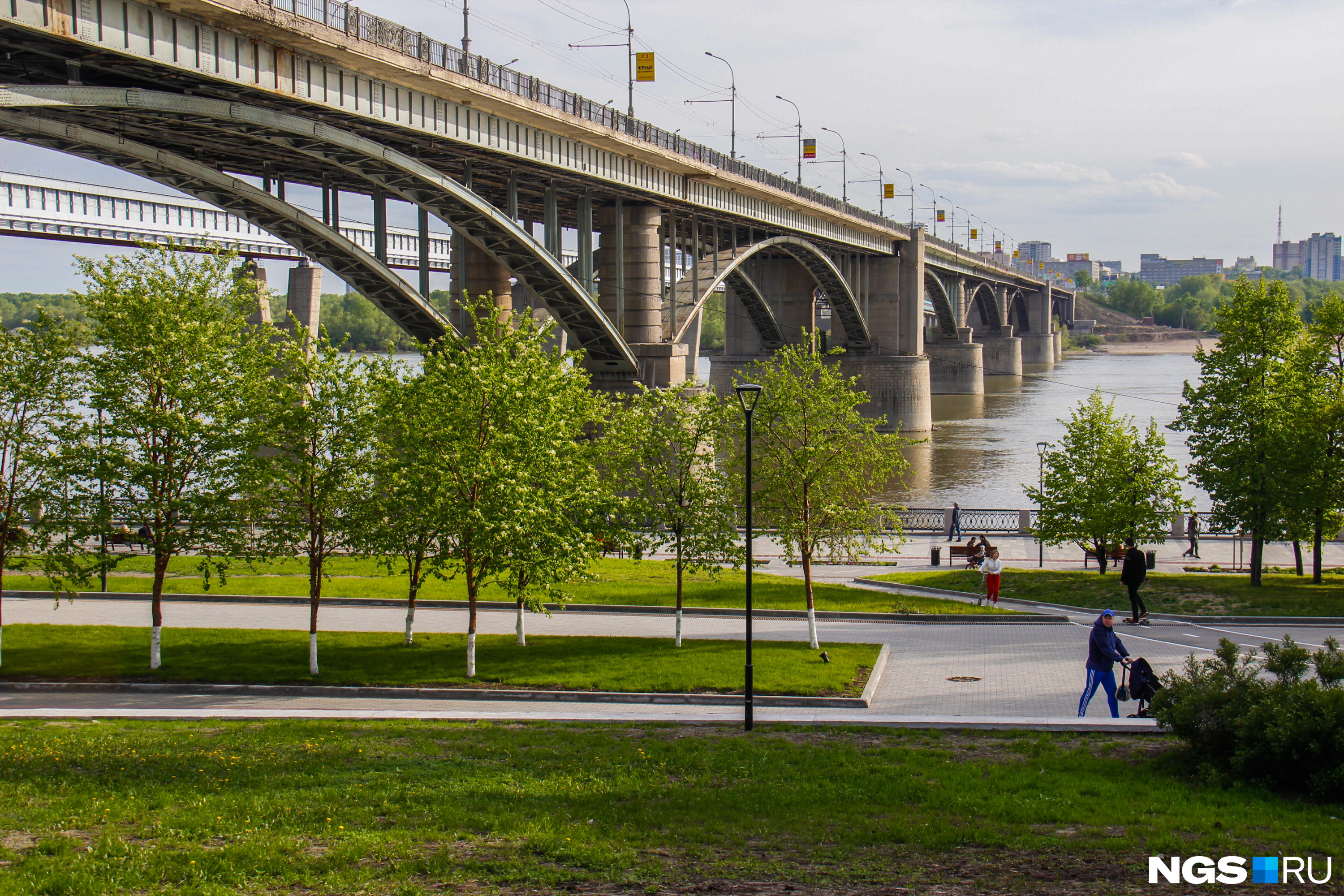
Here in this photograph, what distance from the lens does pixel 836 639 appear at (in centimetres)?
1761

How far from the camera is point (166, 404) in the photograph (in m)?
15.4

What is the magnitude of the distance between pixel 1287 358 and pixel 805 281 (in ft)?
138

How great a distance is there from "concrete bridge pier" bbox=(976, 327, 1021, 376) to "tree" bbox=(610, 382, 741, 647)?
3902 inches

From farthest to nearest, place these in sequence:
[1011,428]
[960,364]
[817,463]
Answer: [960,364] → [1011,428] → [817,463]

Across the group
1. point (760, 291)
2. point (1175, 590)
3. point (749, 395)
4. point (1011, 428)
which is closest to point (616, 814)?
point (749, 395)

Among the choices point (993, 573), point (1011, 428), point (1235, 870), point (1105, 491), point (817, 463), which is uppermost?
point (1011, 428)

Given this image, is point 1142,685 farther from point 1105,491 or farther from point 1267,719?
point 1105,491

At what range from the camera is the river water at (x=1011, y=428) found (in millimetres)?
40844

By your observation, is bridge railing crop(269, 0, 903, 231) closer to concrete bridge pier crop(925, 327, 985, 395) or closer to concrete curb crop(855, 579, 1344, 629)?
concrete curb crop(855, 579, 1344, 629)

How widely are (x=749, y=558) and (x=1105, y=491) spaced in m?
11.9

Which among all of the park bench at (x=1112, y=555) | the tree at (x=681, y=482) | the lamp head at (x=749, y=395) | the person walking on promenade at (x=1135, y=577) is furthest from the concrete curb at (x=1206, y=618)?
the lamp head at (x=749, y=395)

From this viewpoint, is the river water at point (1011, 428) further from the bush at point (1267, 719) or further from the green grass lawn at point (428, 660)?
the bush at point (1267, 719)

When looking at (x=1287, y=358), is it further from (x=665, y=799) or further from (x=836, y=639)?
(x=665, y=799)

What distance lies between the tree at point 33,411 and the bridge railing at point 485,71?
6.61 meters
